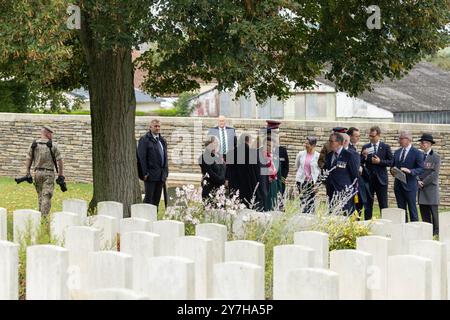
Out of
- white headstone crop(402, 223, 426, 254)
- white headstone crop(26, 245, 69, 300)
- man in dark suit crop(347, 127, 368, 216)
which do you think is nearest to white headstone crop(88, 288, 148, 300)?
white headstone crop(26, 245, 69, 300)

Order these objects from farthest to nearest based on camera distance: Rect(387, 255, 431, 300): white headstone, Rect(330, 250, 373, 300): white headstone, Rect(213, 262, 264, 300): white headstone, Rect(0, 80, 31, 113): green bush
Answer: Rect(0, 80, 31, 113): green bush
Rect(330, 250, 373, 300): white headstone
Rect(387, 255, 431, 300): white headstone
Rect(213, 262, 264, 300): white headstone

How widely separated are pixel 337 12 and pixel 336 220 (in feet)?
16.5

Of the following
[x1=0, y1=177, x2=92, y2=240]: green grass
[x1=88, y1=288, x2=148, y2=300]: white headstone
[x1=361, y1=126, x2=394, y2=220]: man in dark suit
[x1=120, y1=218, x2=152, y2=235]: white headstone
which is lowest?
[x1=0, y1=177, x2=92, y2=240]: green grass

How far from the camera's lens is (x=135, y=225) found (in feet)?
37.4

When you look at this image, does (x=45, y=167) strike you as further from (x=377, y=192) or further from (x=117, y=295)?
(x=117, y=295)

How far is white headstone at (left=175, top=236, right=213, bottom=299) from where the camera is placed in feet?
30.4

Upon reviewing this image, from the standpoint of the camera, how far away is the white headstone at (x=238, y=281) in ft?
25.3

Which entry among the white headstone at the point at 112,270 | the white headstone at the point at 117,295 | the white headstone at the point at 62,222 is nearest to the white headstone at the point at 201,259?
the white headstone at the point at 112,270

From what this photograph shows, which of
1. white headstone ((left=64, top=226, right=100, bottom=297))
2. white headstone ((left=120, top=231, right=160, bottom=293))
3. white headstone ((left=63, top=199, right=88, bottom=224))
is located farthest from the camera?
white headstone ((left=63, top=199, right=88, bottom=224))

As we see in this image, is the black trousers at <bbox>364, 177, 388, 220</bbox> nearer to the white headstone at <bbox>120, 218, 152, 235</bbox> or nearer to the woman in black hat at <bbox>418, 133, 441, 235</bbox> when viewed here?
the woman in black hat at <bbox>418, 133, 441, 235</bbox>

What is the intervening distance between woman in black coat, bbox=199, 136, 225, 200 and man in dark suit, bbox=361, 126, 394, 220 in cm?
257

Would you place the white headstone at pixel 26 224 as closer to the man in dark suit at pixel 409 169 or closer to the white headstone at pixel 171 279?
the white headstone at pixel 171 279

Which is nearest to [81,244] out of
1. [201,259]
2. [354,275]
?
[201,259]

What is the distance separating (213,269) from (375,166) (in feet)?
34.1
